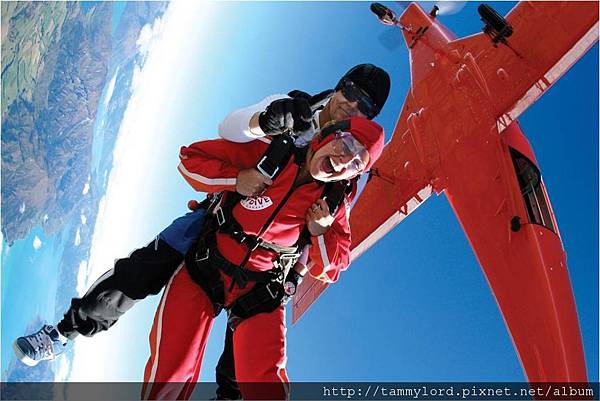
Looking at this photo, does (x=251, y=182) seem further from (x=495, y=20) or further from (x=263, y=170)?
(x=495, y=20)

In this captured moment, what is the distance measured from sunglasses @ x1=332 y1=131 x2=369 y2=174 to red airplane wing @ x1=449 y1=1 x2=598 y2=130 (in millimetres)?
2521

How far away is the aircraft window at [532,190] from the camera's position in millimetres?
4051

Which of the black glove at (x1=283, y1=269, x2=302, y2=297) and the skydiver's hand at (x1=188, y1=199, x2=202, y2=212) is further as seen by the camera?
the skydiver's hand at (x1=188, y1=199, x2=202, y2=212)

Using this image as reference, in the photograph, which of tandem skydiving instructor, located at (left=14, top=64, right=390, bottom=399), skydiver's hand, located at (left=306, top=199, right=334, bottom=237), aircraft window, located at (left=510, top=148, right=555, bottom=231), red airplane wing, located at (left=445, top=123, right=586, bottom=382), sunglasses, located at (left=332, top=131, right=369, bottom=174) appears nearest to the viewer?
sunglasses, located at (left=332, top=131, right=369, bottom=174)

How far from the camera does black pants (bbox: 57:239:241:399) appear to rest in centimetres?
266

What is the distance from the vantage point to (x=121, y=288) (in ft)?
8.73

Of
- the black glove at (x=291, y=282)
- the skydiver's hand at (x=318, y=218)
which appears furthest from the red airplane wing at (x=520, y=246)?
the skydiver's hand at (x=318, y=218)

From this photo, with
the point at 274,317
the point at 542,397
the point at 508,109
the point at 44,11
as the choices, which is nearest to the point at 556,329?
the point at 542,397

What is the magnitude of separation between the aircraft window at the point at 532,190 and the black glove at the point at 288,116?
8.83 feet

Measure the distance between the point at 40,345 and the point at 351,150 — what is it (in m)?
2.18

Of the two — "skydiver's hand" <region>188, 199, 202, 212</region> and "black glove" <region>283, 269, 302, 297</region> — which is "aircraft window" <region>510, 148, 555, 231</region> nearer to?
"black glove" <region>283, 269, 302, 297</region>

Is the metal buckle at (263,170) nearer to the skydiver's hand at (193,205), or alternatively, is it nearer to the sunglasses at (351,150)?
the sunglasses at (351,150)

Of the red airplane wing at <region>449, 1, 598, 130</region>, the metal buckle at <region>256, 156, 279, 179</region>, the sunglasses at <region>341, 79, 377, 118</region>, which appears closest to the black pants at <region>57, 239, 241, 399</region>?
the metal buckle at <region>256, 156, 279, 179</region>

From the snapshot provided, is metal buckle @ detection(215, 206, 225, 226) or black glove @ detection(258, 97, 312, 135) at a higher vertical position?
black glove @ detection(258, 97, 312, 135)
